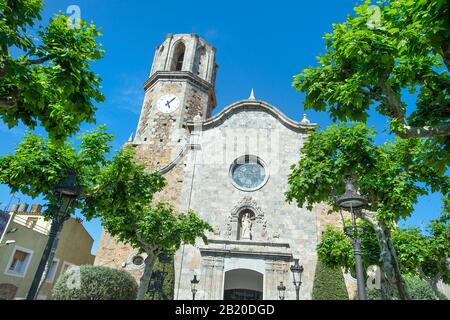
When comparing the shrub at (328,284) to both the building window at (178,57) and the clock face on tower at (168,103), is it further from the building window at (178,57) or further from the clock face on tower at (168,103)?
the building window at (178,57)

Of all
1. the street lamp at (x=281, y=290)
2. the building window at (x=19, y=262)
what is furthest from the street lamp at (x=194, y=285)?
the building window at (x=19, y=262)

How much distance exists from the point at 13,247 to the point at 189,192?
1079 centimetres

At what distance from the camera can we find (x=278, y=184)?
20531 mm

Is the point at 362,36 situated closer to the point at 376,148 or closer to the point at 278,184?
the point at 376,148

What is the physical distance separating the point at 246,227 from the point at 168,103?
38.2 feet

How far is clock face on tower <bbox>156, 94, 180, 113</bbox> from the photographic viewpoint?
24438 mm

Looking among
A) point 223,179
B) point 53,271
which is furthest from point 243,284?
point 53,271

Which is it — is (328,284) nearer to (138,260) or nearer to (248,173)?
(248,173)

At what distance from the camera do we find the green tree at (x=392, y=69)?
5047 mm

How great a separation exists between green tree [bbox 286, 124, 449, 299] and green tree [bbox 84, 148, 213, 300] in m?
5.32

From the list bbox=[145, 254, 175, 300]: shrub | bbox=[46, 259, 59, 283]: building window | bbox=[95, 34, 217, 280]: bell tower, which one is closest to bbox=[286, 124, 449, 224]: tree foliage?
bbox=[145, 254, 175, 300]: shrub

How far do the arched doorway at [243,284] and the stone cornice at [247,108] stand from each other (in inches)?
406

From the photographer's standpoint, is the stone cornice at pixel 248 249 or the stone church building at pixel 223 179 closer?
the stone cornice at pixel 248 249
